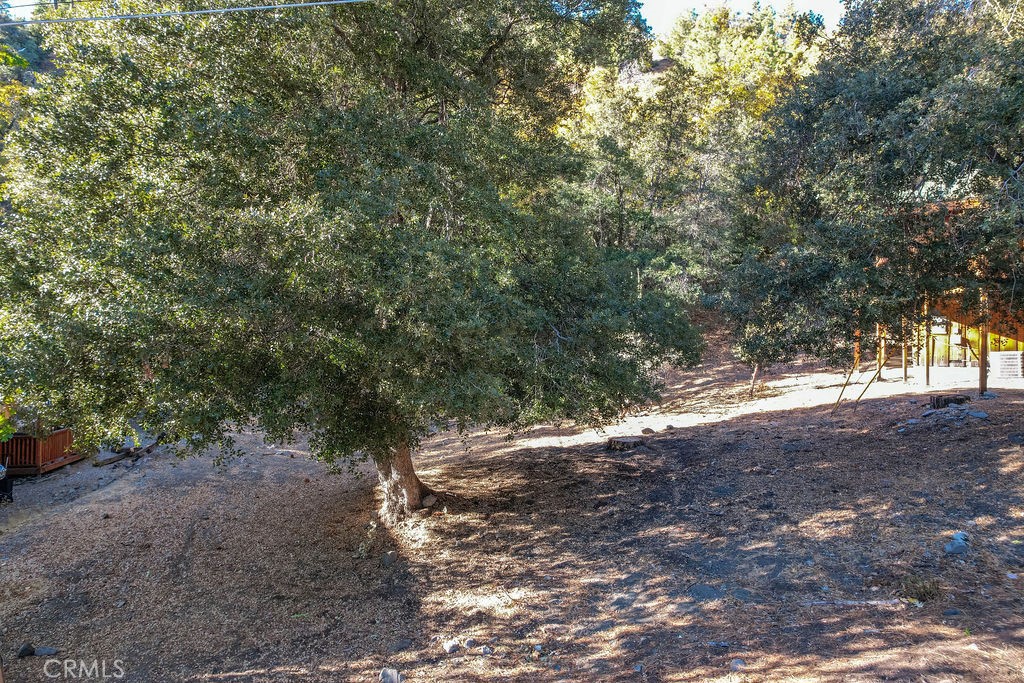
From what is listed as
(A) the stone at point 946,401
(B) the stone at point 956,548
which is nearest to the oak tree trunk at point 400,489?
(B) the stone at point 956,548

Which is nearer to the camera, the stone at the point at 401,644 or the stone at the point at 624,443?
the stone at the point at 401,644

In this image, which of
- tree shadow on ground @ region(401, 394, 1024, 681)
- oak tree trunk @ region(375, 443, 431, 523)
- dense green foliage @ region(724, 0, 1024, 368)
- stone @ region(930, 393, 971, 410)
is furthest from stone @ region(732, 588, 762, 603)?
stone @ region(930, 393, 971, 410)

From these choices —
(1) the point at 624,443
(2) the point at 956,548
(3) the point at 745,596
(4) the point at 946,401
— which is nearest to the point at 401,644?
(3) the point at 745,596

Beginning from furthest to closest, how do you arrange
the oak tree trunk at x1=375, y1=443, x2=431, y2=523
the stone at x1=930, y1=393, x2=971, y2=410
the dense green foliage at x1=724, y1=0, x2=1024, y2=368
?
the stone at x1=930, y1=393, x2=971, y2=410
the oak tree trunk at x1=375, y1=443, x2=431, y2=523
the dense green foliage at x1=724, y1=0, x2=1024, y2=368

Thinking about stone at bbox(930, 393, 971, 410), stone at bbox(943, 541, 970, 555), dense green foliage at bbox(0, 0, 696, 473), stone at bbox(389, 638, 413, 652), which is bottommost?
stone at bbox(389, 638, 413, 652)

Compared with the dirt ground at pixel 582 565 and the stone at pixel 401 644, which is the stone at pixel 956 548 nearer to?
the dirt ground at pixel 582 565

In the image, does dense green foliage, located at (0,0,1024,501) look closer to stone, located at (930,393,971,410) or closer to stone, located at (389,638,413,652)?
stone, located at (389,638,413,652)

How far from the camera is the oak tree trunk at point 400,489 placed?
10227 millimetres

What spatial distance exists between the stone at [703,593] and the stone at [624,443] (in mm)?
5716

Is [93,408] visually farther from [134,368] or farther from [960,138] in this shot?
[960,138]

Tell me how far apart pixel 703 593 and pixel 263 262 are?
19.0 ft

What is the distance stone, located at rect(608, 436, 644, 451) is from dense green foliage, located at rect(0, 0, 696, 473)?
15.1 ft

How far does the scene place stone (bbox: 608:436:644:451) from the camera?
13059 millimetres

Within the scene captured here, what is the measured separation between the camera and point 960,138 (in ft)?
25.3
